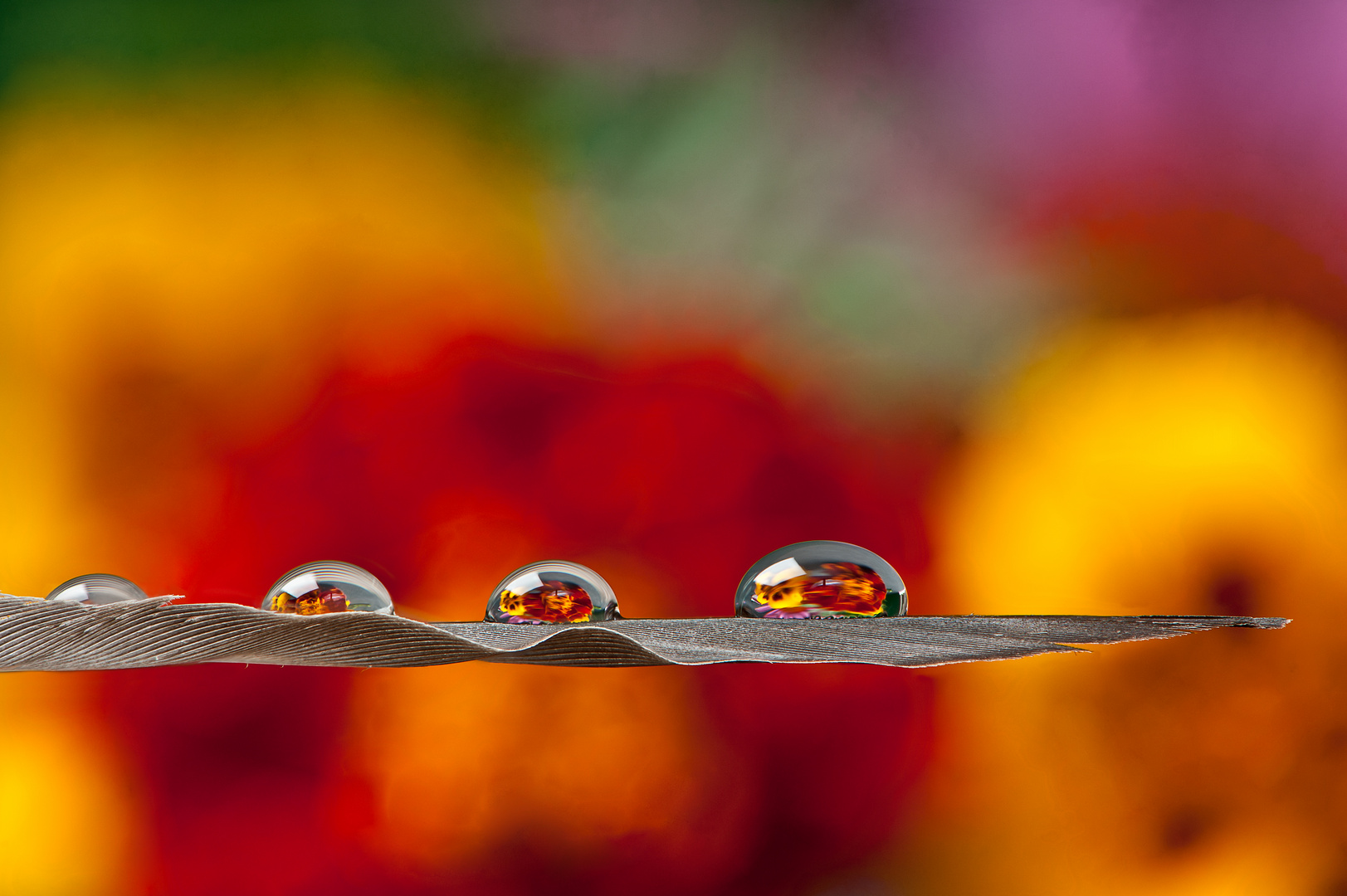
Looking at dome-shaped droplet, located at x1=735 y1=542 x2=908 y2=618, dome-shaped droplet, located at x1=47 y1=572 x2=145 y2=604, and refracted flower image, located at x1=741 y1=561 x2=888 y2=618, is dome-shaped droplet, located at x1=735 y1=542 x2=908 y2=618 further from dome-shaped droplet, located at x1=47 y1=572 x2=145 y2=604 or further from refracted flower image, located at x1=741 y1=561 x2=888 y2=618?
dome-shaped droplet, located at x1=47 y1=572 x2=145 y2=604

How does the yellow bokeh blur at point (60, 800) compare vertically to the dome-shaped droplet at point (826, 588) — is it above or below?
below

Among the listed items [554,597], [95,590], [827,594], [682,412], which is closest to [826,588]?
[827,594]

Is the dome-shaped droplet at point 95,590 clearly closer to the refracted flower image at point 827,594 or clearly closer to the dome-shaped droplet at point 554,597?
the dome-shaped droplet at point 554,597

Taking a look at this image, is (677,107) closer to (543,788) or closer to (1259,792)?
(543,788)

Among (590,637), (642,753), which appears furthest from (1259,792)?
(590,637)

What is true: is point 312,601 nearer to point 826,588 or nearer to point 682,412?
point 826,588

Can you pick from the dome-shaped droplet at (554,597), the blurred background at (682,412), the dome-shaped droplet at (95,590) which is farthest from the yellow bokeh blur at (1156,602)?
the dome-shaped droplet at (95,590)

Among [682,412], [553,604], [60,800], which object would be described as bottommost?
[60,800]
